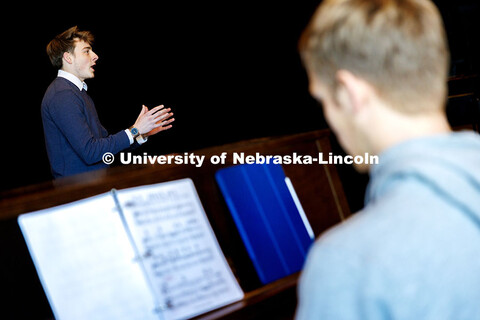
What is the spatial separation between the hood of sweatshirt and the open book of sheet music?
2.20 feet

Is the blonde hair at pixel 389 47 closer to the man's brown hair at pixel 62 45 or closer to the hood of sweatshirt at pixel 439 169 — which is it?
the hood of sweatshirt at pixel 439 169

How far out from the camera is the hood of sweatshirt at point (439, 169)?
0.72 metres

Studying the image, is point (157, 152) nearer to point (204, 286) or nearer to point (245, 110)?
point (245, 110)

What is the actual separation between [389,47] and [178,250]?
818mm

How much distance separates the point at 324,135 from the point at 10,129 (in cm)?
370

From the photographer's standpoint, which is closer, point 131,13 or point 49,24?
point 49,24

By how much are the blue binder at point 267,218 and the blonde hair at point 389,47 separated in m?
0.82

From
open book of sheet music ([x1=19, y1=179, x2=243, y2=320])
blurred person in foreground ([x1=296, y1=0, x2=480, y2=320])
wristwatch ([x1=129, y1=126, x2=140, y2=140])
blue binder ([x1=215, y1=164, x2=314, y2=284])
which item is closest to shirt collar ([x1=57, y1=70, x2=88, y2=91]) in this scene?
wristwatch ([x1=129, y1=126, x2=140, y2=140])

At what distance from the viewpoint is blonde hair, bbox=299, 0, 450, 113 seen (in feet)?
2.55

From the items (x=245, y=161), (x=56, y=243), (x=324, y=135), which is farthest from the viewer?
(x=324, y=135)

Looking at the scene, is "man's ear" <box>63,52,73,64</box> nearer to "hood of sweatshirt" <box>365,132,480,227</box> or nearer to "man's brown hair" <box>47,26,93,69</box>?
"man's brown hair" <box>47,26,93,69</box>

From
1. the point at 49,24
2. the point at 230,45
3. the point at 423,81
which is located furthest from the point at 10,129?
the point at 423,81

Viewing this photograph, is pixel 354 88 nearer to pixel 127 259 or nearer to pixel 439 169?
pixel 439 169

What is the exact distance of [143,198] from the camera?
1396 mm
